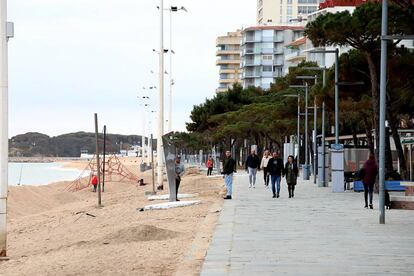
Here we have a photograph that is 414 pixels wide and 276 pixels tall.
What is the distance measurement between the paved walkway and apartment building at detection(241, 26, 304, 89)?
408ft

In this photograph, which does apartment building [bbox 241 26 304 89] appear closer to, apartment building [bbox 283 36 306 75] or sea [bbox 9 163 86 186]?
apartment building [bbox 283 36 306 75]

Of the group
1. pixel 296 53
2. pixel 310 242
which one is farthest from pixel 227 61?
pixel 310 242

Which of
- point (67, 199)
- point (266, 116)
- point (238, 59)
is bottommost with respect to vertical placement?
point (67, 199)

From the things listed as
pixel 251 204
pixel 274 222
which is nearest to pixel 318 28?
pixel 251 204

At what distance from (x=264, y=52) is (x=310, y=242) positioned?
136m

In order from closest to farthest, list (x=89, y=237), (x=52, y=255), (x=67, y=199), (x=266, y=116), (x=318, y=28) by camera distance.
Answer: (x=52, y=255), (x=89, y=237), (x=318, y=28), (x=67, y=199), (x=266, y=116)

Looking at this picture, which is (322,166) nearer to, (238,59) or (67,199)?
(67,199)

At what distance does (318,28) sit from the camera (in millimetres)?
32156

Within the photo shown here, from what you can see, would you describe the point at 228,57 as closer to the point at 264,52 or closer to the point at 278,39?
the point at 264,52

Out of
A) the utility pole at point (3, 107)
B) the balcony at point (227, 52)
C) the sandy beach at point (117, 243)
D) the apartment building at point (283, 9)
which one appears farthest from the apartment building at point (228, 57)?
the utility pole at point (3, 107)

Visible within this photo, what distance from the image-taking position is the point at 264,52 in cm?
15062

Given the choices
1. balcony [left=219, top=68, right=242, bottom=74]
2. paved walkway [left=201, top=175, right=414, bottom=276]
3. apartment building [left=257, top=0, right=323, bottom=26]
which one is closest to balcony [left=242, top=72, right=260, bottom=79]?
apartment building [left=257, top=0, right=323, bottom=26]

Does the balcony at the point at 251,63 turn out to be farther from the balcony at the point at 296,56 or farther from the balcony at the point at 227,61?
the balcony at the point at 227,61

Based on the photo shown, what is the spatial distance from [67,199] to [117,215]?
97.1 ft
